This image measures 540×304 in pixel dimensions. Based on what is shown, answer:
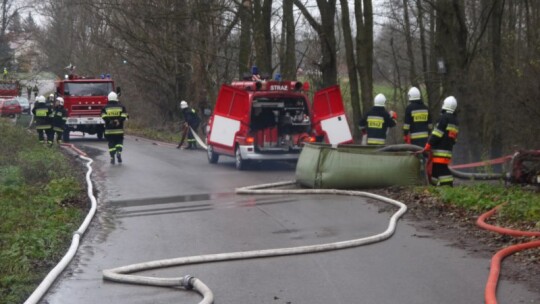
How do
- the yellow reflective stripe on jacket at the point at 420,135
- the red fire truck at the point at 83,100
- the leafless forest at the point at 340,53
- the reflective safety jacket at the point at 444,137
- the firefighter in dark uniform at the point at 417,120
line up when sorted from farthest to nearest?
the red fire truck at the point at 83,100, the leafless forest at the point at 340,53, the yellow reflective stripe on jacket at the point at 420,135, the firefighter in dark uniform at the point at 417,120, the reflective safety jacket at the point at 444,137

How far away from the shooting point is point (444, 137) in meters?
13.1

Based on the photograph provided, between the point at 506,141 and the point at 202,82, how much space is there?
51.1ft

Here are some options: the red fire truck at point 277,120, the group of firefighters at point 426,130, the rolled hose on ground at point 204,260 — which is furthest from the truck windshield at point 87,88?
the rolled hose on ground at point 204,260

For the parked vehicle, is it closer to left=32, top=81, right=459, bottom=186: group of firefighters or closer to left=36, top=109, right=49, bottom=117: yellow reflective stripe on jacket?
left=36, top=109, right=49, bottom=117: yellow reflective stripe on jacket

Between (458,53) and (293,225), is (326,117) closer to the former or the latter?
(458,53)

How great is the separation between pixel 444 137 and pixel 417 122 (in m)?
1.98

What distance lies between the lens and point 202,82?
35312mm

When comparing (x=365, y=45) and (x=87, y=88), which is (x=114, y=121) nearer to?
(x=365, y=45)

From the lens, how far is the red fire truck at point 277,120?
19156 mm

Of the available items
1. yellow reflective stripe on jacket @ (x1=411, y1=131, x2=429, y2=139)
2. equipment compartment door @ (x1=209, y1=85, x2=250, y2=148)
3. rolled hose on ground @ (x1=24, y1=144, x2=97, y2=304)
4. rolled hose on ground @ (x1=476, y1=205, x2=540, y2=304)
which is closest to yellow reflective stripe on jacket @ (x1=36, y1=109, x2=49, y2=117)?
equipment compartment door @ (x1=209, y1=85, x2=250, y2=148)

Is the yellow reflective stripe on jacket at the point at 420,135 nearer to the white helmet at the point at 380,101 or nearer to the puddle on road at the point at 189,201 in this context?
the white helmet at the point at 380,101

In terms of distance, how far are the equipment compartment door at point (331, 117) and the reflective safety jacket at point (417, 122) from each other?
4217mm

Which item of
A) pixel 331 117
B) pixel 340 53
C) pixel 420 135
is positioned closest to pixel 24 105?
pixel 340 53

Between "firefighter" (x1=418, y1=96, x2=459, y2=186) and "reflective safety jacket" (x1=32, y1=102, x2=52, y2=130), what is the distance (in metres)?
17.1
